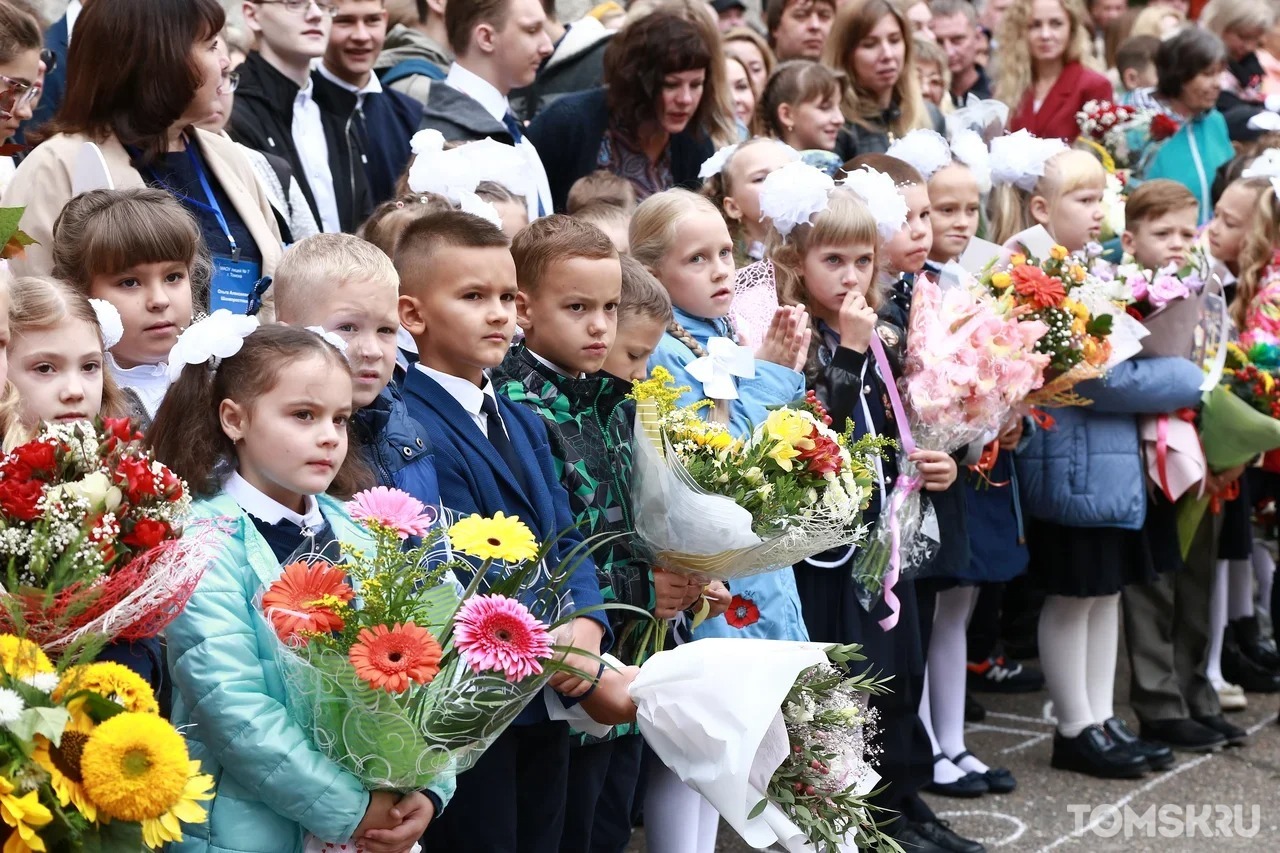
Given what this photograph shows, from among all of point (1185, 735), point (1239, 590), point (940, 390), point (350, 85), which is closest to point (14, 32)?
point (350, 85)

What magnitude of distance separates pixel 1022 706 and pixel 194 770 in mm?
5316

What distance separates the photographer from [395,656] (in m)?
2.93

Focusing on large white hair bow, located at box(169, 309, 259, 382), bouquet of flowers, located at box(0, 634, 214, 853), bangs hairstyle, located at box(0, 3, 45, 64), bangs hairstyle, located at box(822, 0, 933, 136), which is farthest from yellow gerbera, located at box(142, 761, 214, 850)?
bangs hairstyle, located at box(822, 0, 933, 136)

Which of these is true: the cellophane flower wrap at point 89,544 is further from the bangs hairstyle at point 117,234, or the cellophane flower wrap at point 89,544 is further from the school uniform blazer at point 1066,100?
the school uniform blazer at point 1066,100

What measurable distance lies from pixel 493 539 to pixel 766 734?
782 millimetres

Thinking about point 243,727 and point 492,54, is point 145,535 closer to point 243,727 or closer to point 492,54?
point 243,727

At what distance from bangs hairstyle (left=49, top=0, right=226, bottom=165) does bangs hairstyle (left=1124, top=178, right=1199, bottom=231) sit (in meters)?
4.10

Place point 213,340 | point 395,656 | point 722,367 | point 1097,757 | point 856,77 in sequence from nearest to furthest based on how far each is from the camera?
point 395,656, point 213,340, point 722,367, point 1097,757, point 856,77

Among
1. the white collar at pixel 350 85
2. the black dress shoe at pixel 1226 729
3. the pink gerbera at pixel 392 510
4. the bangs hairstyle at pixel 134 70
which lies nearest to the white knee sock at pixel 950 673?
the black dress shoe at pixel 1226 729

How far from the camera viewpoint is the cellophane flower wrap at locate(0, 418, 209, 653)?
2.76 meters

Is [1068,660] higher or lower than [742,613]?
lower

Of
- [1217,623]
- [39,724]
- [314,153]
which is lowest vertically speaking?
[1217,623]

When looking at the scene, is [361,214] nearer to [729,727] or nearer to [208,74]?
[208,74]

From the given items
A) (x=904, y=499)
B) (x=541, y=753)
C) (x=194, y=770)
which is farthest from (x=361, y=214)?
(x=194, y=770)
